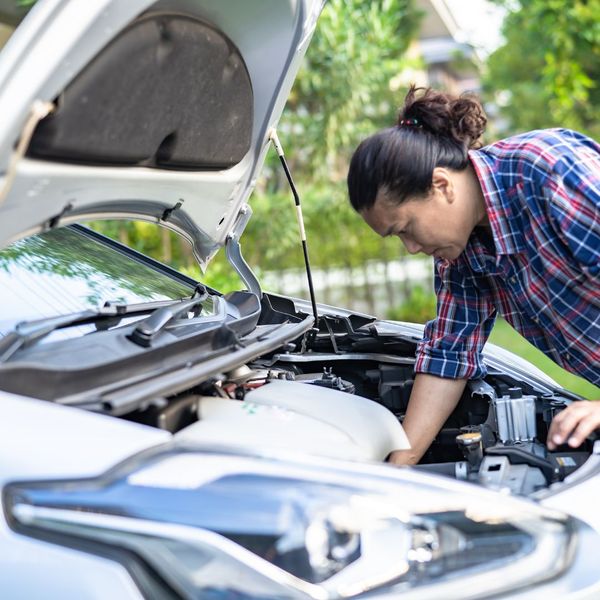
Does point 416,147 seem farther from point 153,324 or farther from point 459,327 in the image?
point 153,324

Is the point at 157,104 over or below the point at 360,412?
over

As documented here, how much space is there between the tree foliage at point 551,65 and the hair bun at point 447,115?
184 inches

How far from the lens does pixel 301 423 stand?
1.74 meters

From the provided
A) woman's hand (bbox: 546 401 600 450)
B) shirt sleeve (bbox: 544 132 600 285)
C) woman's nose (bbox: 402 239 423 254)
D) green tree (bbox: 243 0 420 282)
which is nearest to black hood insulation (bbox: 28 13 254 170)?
woman's nose (bbox: 402 239 423 254)

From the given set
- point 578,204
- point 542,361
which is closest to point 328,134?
point 542,361

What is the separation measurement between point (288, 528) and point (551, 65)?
620 centimetres

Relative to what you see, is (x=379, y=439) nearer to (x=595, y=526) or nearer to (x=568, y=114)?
(x=595, y=526)

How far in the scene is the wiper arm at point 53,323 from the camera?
1688 millimetres

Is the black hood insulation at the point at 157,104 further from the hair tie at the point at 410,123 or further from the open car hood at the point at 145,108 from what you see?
the hair tie at the point at 410,123

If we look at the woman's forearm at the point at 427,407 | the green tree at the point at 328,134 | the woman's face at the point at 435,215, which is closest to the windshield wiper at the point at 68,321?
the woman's face at the point at 435,215

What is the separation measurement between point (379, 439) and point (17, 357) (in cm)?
79

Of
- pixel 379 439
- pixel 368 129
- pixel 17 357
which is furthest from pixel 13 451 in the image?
pixel 368 129

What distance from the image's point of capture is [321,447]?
5.41 ft

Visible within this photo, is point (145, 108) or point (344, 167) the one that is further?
point (344, 167)
